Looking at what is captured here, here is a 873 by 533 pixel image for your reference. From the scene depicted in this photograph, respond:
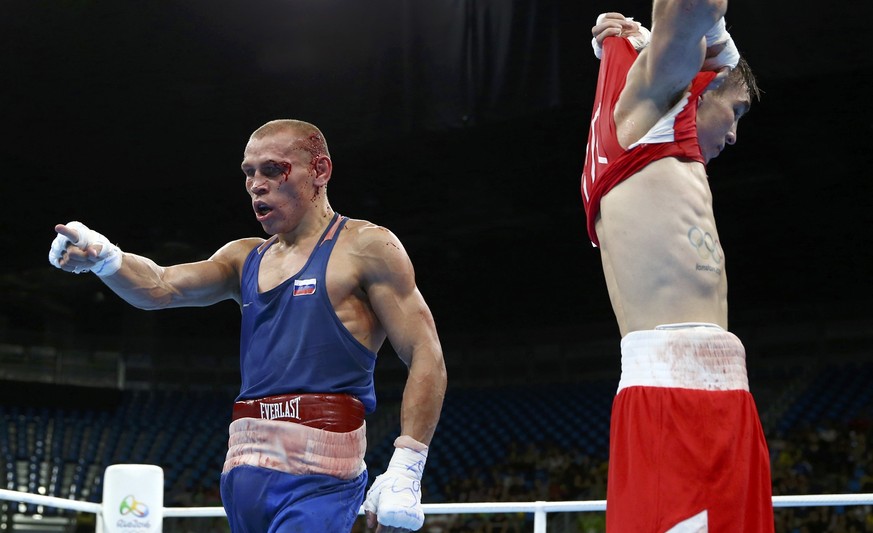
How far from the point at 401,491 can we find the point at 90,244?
3.04 feet

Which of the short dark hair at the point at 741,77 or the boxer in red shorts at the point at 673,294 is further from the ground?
the short dark hair at the point at 741,77

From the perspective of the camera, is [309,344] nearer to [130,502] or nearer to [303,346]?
[303,346]

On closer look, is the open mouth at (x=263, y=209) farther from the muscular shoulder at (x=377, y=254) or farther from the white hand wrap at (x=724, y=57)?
the white hand wrap at (x=724, y=57)

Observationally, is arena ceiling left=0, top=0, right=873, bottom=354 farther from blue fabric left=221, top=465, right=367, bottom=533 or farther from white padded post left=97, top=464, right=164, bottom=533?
blue fabric left=221, top=465, right=367, bottom=533

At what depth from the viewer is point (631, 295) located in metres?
1.81

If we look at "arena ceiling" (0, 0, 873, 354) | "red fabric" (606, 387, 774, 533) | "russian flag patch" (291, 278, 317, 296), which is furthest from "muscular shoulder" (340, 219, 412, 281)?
"arena ceiling" (0, 0, 873, 354)

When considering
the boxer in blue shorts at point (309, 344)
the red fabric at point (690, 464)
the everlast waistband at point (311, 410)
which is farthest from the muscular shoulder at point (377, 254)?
the red fabric at point (690, 464)

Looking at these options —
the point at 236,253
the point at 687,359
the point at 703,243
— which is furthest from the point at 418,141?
the point at 687,359

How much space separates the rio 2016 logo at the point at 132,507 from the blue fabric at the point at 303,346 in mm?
Answer: 1882

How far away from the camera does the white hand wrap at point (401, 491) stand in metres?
2.10

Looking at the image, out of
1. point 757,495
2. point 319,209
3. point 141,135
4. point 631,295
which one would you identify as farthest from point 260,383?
point 141,135

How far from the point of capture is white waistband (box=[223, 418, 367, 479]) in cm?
226

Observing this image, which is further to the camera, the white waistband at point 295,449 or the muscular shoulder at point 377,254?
the muscular shoulder at point 377,254

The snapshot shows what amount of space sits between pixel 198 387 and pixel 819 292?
23.7ft
